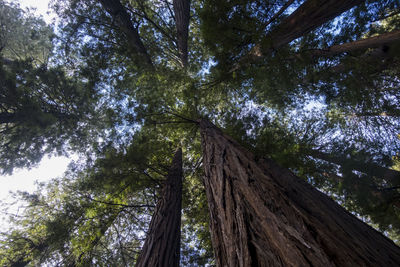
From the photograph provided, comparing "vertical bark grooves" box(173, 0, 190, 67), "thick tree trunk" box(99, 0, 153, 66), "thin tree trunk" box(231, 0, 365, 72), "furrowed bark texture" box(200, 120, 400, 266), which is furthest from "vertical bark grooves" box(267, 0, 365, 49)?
"thick tree trunk" box(99, 0, 153, 66)

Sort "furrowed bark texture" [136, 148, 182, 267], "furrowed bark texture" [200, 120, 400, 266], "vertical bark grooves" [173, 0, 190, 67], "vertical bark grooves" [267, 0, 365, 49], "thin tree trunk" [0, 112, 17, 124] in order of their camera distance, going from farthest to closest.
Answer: "vertical bark grooves" [173, 0, 190, 67] → "thin tree trunk" [0, 112, 17, 124] → "vertical bark grooves" [267, 0, 365, 49] → "furrowed bark texture" [136, 148, 182, 267] → "furrowed bark texture" [200, 120, 400, 266]

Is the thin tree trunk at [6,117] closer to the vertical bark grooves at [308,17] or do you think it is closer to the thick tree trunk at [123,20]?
the thick tree trunk at [123,20]

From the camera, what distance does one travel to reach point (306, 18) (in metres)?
2.95

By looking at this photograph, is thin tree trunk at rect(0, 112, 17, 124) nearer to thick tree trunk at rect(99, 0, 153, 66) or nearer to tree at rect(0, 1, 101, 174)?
tree at rect(0, 1, 101, 174)

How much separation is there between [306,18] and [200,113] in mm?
3187

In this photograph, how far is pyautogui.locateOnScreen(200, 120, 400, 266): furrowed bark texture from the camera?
34.4 inches

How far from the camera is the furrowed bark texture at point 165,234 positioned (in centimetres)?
245

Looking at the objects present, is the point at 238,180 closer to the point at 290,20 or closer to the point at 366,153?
the point at 290,20

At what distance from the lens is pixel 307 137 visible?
5.06 m

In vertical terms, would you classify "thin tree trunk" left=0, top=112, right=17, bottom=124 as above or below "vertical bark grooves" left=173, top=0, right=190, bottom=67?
below

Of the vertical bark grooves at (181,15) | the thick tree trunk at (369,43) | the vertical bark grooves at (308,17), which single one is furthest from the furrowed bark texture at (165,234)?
the vertical bark grooves at (181,15)

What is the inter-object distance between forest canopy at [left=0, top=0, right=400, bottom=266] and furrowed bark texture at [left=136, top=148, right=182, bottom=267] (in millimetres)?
383

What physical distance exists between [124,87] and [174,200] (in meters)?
3.73

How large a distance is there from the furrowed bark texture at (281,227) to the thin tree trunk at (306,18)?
8.82 feet
